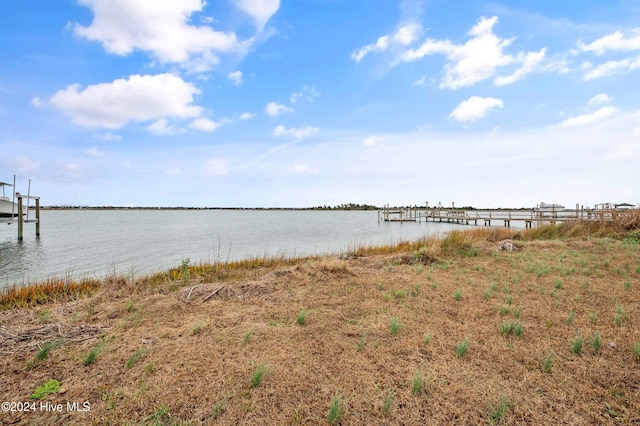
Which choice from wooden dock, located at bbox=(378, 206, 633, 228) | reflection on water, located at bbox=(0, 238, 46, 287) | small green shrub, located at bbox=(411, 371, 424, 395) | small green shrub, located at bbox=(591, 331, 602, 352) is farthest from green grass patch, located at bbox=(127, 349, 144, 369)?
wooden dock, located at bbox=(378, 206, 633, 228)

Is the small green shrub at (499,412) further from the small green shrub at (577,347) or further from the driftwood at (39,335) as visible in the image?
the driftwood at (39,335)

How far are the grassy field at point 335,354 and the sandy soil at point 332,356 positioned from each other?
0.8 inches

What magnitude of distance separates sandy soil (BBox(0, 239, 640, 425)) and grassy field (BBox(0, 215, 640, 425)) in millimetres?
20

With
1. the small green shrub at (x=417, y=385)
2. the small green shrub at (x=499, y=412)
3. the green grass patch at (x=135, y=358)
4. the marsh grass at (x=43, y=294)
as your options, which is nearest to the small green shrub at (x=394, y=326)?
the small green shrub at (x=417, y=385)

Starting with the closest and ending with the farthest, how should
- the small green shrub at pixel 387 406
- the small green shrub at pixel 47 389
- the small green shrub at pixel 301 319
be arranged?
the small green shrub at pixel 387 406
the small green shrub at pixel 47 389
the small green shrub at pixel 301 319

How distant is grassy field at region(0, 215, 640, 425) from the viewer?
123 inches

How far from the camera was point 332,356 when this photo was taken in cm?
416


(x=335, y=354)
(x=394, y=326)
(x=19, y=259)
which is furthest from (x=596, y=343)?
(x=19, y=259)

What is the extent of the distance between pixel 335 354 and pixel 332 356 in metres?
0.07

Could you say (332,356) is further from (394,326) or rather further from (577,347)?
(577,347)

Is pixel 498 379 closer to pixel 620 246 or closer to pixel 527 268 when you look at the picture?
pixel 527 268

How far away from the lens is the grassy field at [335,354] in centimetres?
312

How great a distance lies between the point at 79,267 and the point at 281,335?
49.1 ft

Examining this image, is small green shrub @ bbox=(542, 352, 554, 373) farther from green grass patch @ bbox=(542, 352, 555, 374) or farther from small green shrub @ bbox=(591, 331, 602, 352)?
small green shrub @ bbox=(591, 331, 602, 352)
